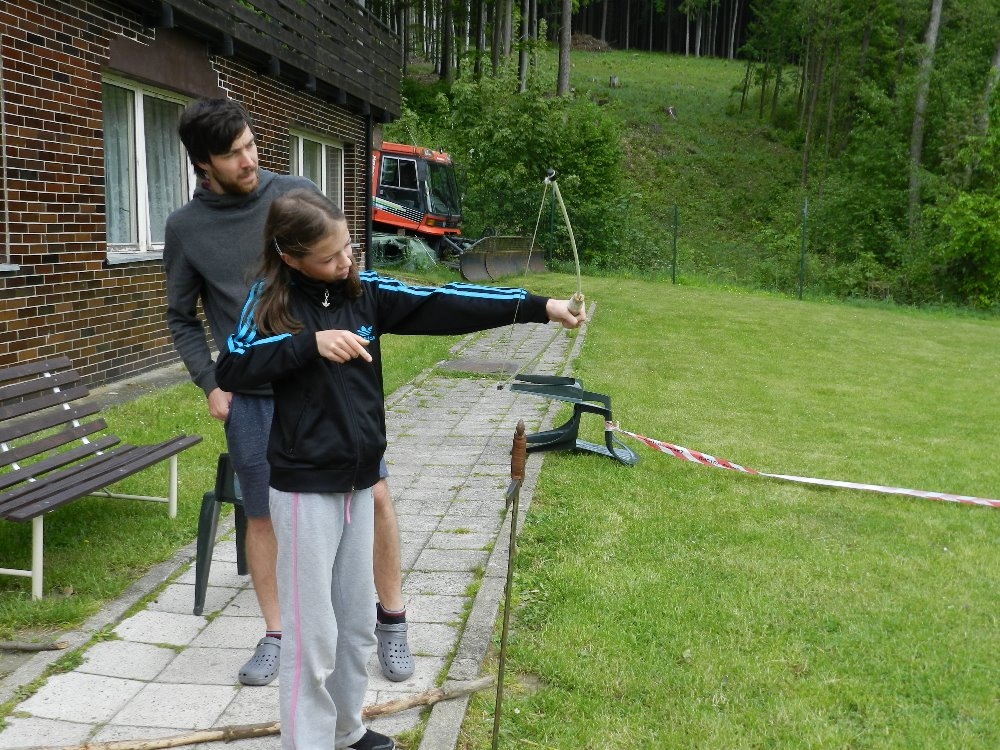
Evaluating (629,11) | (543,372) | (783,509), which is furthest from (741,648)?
(629,11)

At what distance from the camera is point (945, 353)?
15.4m

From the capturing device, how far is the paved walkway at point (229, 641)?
128 inches

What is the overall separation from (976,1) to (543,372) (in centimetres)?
2984

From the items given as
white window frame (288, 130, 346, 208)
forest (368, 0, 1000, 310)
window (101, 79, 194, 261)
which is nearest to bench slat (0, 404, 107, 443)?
window (101, 79, 194, 261)

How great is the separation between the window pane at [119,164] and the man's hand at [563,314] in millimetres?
7473

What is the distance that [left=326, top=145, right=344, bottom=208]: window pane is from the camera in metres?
16.7

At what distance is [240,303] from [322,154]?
13.2 m

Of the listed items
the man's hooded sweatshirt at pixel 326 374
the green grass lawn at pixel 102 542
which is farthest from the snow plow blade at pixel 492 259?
the man's hooded sweatshirt at pixel 326 374

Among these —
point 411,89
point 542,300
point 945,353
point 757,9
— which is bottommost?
point 945,353

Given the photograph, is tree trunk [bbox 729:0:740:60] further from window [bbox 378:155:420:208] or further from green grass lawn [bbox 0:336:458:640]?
green grass lawn [bbox 0:336:458:640]

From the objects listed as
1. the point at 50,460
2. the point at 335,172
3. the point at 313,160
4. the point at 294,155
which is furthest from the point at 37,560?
the point at 335,172

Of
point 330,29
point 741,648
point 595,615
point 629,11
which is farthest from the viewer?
point 629,11

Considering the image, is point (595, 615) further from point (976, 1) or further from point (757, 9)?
point (757, 9)

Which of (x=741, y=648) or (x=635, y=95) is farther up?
(x=635, y=95)
